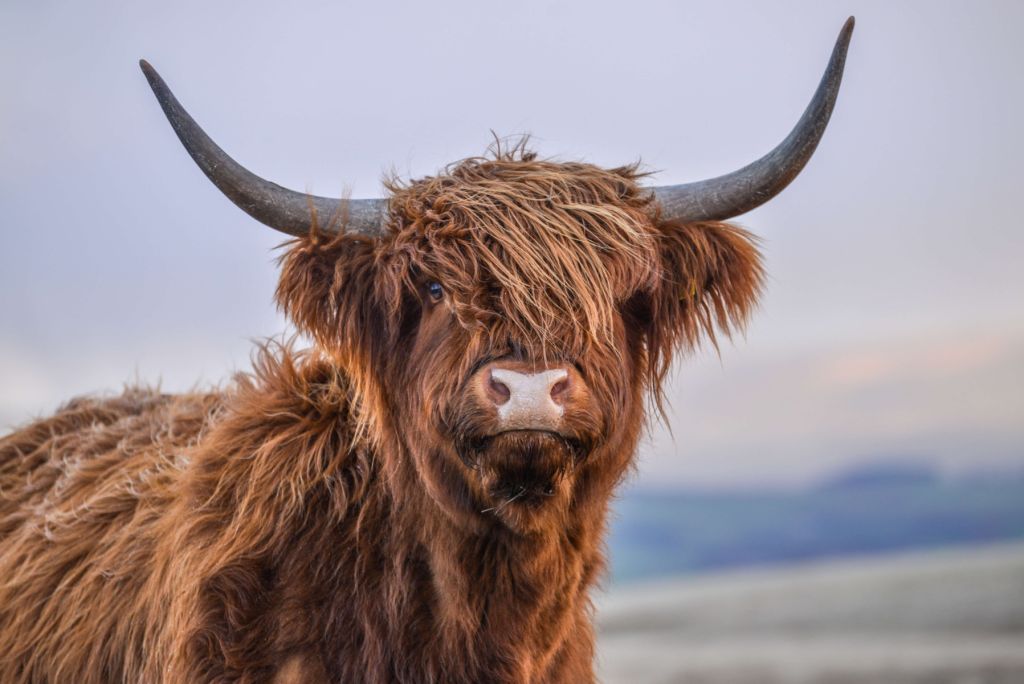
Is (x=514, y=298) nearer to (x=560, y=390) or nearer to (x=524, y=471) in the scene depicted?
(x=560, y=390)

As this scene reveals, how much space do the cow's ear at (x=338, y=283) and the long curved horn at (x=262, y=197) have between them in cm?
7

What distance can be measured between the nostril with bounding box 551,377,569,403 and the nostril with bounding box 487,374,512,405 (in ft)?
0.43

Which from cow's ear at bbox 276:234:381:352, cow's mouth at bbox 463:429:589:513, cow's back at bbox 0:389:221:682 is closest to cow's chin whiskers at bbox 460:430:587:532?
cow's mouth at bbox 463:429:589:513

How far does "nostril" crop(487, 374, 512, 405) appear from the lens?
9.23ft

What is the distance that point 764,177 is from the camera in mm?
3557

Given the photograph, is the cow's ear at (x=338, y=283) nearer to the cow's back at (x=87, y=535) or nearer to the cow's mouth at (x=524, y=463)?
the cow's mouth at (x=524, y=463)

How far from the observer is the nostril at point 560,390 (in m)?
2.85

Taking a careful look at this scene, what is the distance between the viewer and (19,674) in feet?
13.9

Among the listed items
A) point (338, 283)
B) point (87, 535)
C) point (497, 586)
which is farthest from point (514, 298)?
point (87, 535)

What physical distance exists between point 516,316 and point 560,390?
30 centimetres

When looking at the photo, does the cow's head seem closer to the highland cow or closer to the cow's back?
the highland cow

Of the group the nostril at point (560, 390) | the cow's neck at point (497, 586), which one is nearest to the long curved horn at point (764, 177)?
the nostril at point (560, 390)

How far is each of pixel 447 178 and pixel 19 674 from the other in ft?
9.12

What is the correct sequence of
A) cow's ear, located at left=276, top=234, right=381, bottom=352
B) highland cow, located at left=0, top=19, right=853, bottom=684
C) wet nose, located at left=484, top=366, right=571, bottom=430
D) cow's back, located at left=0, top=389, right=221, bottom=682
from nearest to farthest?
wet nose, located at left=484, top=366, right=571, bottom=430 < highland cow, located at left=0, top=19, right=853, bottom=684 < cow's ear, located at left=276, top=234, right=381, bottom=352 < cow's back, located at left=0, top=389, right=221, bottom=682
